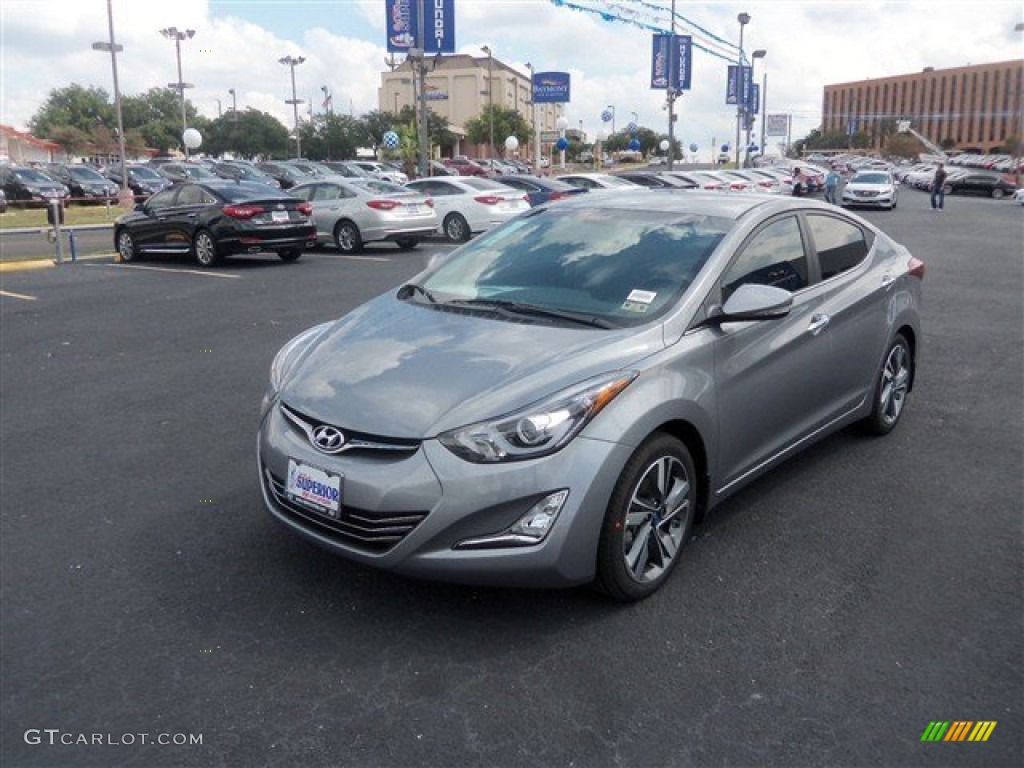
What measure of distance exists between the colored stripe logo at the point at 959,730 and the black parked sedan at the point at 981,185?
50.4m

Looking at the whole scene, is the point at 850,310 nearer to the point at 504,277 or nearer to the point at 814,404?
the point at 814,404

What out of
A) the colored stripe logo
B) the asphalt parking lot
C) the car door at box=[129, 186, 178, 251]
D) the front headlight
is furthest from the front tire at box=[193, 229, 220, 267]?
the colored stripe logo

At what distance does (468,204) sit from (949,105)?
5182 inches

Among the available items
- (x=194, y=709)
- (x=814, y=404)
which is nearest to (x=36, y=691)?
(x=194, y=709)

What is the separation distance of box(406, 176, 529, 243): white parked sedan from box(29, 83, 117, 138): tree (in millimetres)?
102921

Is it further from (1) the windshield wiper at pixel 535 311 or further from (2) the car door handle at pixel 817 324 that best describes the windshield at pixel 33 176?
(2) the car door handle at pixel 817 324

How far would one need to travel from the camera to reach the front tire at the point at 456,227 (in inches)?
795

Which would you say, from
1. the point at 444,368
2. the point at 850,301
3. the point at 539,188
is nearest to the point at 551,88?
the point at 539,188

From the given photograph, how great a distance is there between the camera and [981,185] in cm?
4922

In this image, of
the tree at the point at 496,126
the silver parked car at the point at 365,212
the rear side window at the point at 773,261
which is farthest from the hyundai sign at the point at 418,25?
the tree at the point at 496,126

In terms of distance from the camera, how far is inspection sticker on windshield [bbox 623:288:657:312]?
4.01 meters

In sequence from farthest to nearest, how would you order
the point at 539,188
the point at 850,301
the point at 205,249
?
the point at 539,188 < the point at 205,249 < the point at 850,301

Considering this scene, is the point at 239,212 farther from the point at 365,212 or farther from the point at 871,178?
the point at 871,178

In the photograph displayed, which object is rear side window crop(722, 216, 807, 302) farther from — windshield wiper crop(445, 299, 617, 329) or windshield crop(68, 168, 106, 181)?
windshield crop(68, 168, 106, 181)
